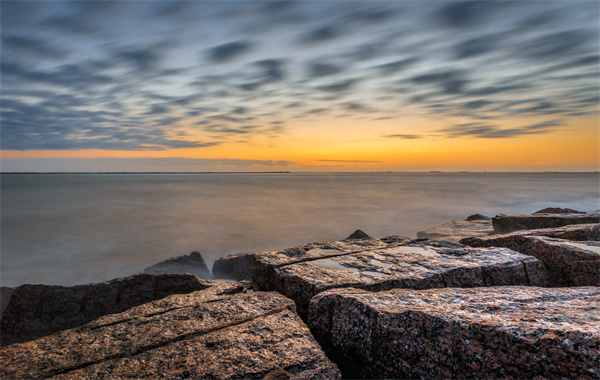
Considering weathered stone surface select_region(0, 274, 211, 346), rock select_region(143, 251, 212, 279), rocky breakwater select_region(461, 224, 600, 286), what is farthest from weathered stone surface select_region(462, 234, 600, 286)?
rock select_region(143, 251, 212, 279)

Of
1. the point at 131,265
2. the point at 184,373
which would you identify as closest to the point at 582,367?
the point at 184,373

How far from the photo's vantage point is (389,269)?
3.70m

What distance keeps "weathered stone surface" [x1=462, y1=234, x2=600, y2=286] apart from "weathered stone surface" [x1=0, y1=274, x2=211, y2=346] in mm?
4805

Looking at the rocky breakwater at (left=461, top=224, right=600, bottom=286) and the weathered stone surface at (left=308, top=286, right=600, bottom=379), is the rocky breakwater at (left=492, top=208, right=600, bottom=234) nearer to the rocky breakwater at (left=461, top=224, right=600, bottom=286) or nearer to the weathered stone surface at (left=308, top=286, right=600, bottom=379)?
the rocky breakwater at (left=461, top=224, right=600, bottom=286)

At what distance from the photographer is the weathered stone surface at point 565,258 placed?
3.53 metres

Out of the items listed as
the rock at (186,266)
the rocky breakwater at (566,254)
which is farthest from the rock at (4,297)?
the rocky breakwater at (566,254)

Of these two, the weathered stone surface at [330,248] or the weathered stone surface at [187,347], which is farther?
the weathered stone surface at [330,248]

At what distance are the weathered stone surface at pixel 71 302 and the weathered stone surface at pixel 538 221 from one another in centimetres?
753

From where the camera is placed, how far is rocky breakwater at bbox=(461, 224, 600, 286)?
354 cm

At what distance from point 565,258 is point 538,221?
4.22 metres

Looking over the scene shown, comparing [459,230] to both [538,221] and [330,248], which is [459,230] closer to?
[538,221]

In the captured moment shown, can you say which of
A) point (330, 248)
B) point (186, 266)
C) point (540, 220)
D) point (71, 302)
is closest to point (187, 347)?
point (330, 248)

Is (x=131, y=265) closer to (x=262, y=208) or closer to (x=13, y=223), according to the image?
(x=13, y=223)

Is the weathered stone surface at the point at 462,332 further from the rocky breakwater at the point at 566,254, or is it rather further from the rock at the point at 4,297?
the rock at the point at 4,297
